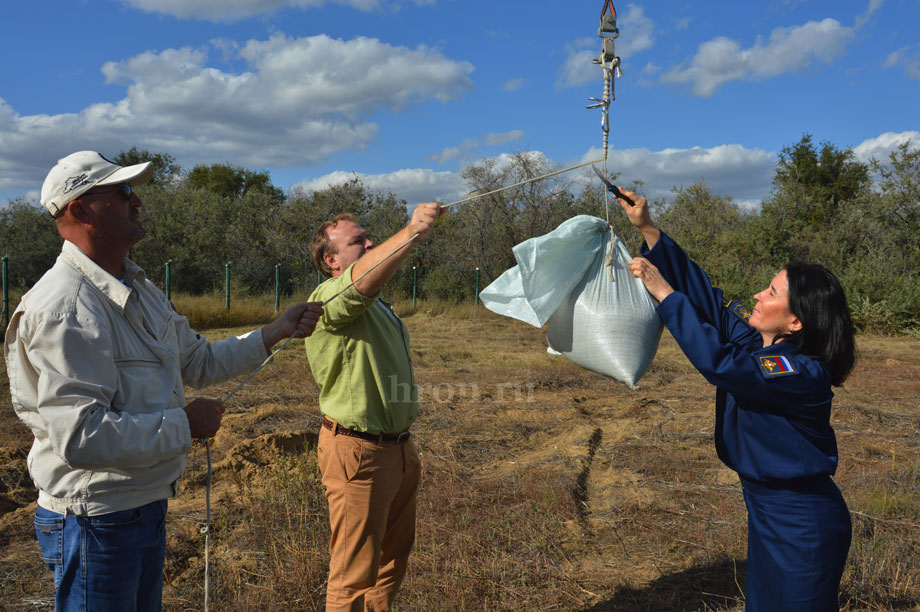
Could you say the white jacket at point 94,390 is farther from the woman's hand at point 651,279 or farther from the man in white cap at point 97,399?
the woman's hand at point 651,279

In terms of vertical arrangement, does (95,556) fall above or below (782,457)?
below

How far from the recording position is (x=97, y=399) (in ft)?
4.55

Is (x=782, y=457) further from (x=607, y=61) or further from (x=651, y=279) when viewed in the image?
(x=607, y=61)

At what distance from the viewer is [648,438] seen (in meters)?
5.34

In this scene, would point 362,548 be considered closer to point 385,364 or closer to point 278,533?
point 385,364

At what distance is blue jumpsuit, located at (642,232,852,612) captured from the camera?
1.74 m

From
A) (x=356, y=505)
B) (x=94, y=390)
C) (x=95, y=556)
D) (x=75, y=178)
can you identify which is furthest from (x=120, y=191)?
(x=356, y=505)

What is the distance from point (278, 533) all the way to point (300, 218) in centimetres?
1648

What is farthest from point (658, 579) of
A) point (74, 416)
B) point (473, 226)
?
point (473, 226)

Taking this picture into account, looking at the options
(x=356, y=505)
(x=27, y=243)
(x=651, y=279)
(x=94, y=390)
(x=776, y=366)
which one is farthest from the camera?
(x=27, y=243)

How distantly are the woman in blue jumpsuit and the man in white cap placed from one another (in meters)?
1.38

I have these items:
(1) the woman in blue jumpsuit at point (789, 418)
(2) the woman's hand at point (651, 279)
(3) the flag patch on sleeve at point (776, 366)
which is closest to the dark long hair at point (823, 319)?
(1) the woman in blue jumpsuit at point (789, 418)

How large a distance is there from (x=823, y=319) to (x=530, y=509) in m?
2.37

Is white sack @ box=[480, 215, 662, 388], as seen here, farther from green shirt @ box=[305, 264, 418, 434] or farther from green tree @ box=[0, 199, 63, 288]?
green tree @ box=[0, 199, 63, 288]
